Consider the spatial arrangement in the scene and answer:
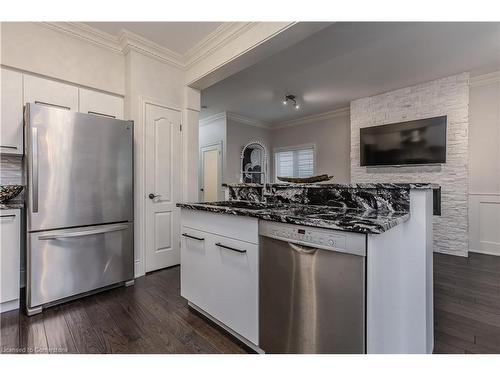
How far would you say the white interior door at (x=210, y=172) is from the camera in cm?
558

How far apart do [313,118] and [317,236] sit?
5051 mm

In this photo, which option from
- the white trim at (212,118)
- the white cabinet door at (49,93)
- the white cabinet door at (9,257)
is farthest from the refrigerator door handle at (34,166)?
the white trim at (212,118)

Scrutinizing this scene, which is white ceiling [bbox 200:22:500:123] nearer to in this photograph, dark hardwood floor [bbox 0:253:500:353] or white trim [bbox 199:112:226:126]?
white trim [bbox 199:112:226:126]

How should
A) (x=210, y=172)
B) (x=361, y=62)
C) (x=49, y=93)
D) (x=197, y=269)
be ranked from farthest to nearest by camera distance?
1. (x=210, y=172)
2. (x=361, y=62)
3. (x=49, y=93)
4. (x=197, y=269)

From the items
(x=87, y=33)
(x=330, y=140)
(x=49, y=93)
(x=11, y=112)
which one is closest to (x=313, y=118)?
(x=330, y=140)

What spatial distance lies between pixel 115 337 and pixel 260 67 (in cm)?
324

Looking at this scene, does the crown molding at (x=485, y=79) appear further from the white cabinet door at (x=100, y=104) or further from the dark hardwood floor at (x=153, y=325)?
the white cabinet door at (x=100, y=104)

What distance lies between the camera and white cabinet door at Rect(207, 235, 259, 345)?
1422 millimetres

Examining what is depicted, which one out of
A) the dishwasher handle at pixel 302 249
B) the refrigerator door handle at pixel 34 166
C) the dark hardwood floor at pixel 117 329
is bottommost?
the dark hardwood floor at pixel 117 329

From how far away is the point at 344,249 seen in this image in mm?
1042

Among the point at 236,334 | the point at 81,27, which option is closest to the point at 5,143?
the point at 81,27

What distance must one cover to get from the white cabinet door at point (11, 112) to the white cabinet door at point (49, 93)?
5 cm

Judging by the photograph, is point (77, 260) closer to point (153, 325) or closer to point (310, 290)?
point (153, 325)

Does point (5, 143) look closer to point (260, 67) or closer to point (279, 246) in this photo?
point (279, 246)
